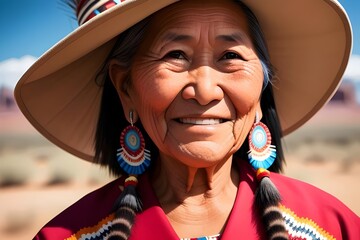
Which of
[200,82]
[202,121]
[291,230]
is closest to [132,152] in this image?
[202,121]

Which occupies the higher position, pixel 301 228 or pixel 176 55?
pixel 176 55

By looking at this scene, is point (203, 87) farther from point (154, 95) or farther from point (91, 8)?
point (91, 8)

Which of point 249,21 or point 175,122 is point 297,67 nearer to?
point 249,21

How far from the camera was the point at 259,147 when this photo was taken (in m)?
2.80

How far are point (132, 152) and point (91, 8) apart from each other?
73cm

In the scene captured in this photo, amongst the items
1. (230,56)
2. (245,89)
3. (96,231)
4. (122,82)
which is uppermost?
(122,82)

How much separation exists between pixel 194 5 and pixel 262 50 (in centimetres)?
43

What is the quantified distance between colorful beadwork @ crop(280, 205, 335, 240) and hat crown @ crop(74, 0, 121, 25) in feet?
4.01

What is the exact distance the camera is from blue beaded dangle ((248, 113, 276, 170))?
9.15 ft

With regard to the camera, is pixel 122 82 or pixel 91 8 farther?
pixel 122 82

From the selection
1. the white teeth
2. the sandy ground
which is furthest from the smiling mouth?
the sandy ground

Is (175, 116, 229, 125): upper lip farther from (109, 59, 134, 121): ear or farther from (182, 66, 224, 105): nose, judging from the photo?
(109, 59, 134, 121): ear

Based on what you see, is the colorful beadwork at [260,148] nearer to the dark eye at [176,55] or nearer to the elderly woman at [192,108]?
the elderly woman at [192,108]

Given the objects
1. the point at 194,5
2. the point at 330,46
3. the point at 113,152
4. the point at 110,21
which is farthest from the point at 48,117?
the point at 330,46
